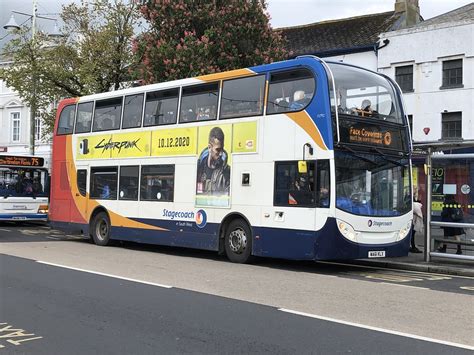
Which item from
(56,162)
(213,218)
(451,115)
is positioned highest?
(451,115)

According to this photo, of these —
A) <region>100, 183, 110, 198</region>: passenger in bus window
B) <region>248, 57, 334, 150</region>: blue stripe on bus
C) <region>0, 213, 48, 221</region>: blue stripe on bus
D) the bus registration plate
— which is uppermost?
<region>248, 57, 334, 150</region>: blue stripe on bus

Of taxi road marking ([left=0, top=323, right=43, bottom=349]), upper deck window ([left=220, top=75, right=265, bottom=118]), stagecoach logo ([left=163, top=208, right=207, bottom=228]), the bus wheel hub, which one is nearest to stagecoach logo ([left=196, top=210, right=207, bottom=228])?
stagecoach logo ([left=163, top=208, right=207, bottom=228])

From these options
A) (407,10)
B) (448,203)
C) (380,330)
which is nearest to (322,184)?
(448,203)

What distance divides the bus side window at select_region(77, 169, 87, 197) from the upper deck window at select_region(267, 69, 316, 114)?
24.7 feet

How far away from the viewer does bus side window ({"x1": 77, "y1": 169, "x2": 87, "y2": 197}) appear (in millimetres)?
16812

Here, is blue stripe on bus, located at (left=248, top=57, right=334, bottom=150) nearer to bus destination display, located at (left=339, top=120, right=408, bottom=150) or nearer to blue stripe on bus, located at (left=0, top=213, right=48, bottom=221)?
bus destination display, located at (left=339, top=120, right=408, bottom=150)

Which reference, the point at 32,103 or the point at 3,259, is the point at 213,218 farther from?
the point at 32,103

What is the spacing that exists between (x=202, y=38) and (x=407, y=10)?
13279 millimetres

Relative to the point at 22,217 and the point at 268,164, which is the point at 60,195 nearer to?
the point at 22,217

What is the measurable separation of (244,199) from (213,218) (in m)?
1.10

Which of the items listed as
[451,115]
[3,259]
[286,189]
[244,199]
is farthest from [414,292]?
[451,115]

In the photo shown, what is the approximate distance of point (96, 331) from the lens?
19.8 feet

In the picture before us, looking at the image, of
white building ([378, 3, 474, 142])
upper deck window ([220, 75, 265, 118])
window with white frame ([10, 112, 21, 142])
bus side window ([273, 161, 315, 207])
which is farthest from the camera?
window with white frame ([10, 112, 21, 142])

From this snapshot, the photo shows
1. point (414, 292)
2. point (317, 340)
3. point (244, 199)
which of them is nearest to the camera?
point (317, 340)
